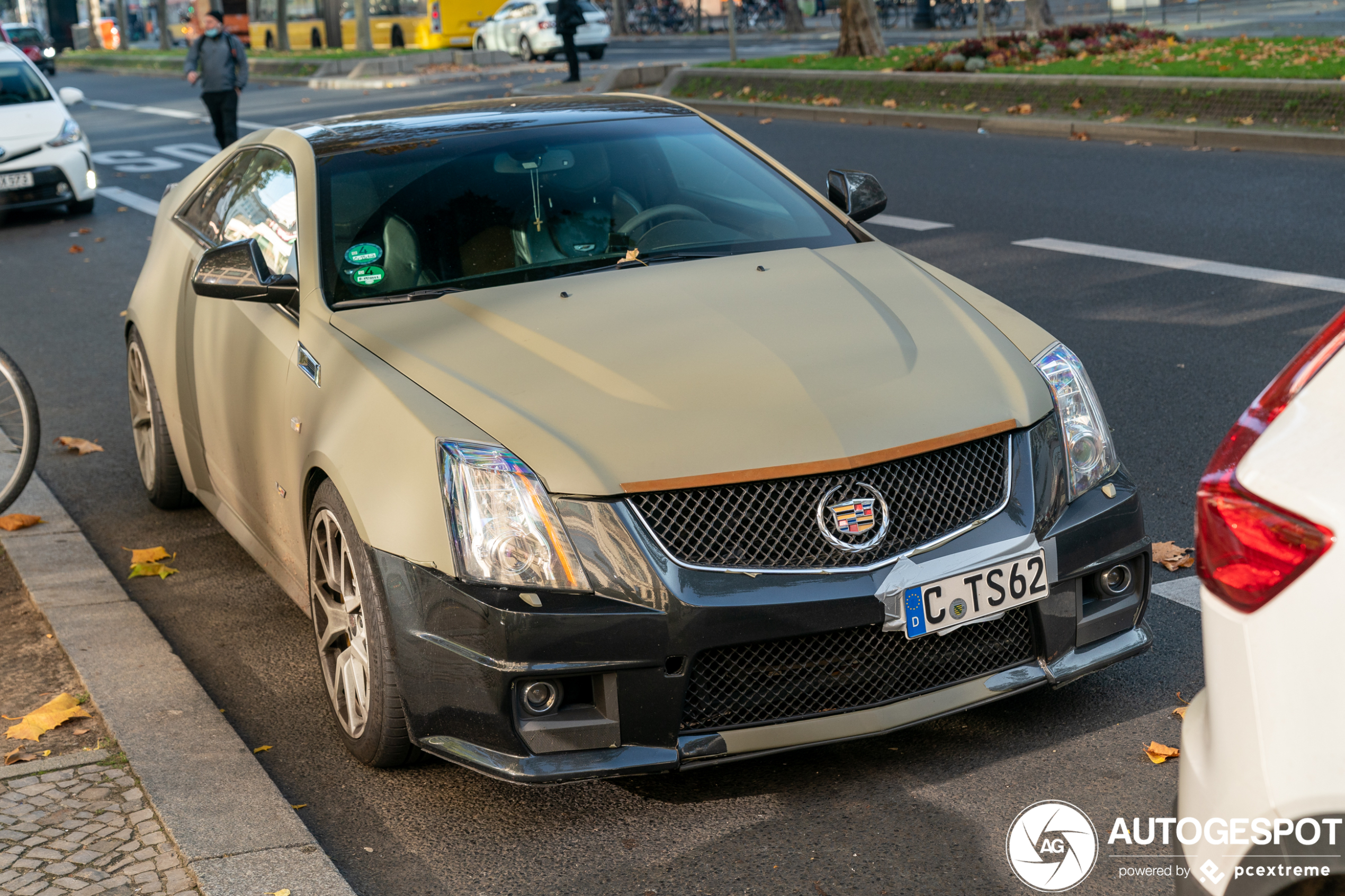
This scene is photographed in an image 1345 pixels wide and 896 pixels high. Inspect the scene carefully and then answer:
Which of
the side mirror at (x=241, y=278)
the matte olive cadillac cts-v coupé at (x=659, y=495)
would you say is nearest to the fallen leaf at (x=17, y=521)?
the matte olive cadillac cts-v coupé at (x=659, y=495)

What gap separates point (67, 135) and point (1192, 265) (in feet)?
37.0

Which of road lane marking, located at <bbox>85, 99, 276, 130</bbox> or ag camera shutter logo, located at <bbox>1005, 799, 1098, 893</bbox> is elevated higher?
road lane marking, located at <bbox>85, 99, 276, 130</bbox>

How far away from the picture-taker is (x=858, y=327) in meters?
3.75

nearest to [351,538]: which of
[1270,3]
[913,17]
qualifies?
[1270,3]

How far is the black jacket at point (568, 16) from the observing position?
88.0 feet

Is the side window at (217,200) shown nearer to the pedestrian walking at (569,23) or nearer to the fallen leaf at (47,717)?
the fallen leaf at (47,717)

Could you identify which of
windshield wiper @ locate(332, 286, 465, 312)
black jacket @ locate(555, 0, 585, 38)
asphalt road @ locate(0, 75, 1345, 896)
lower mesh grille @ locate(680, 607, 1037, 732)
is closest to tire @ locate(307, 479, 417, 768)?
asphalt road @ locate(0, 75, 1345, 896)

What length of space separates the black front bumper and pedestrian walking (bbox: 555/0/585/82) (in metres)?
24.7

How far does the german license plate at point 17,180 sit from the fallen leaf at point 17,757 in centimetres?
1223

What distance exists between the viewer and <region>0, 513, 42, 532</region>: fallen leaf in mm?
5594

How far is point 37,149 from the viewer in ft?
48.3

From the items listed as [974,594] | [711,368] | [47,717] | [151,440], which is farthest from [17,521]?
[974,594]

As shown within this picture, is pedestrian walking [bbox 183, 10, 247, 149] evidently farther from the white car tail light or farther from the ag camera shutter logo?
the white car tail light

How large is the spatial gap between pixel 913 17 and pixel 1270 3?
9.79 m
